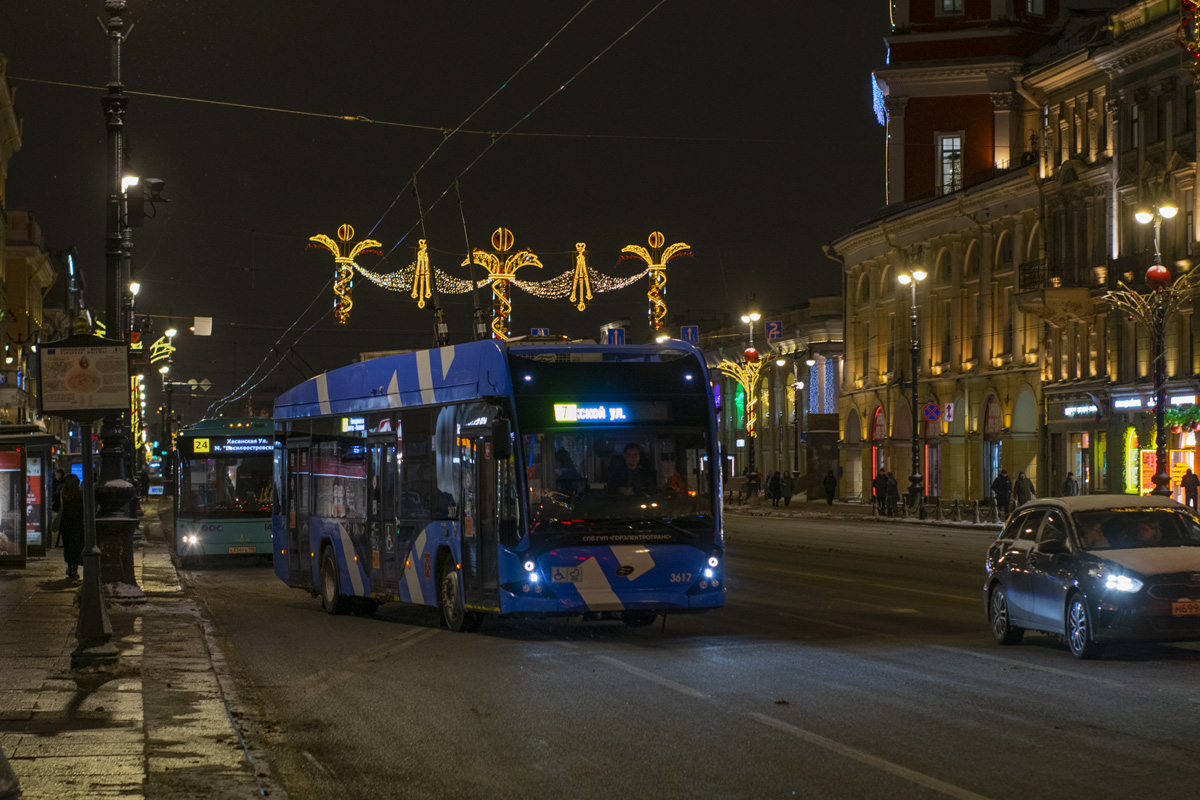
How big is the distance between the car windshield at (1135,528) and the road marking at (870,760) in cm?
504

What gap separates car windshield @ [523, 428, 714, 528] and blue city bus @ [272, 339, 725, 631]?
0.04ft

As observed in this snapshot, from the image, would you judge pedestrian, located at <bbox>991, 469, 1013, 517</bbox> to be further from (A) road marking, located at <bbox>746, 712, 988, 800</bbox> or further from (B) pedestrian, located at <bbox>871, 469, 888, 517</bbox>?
(A) road marking, located at <bbox>746, 712, 988, 800</bbox>

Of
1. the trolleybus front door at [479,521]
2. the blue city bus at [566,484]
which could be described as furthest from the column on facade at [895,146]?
the trolleybus front door at [479,521]

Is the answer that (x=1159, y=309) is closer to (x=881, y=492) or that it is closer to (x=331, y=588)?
(x=881, y=492)

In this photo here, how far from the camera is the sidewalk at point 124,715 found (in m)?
8.71

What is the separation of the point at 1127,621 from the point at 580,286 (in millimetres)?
32201

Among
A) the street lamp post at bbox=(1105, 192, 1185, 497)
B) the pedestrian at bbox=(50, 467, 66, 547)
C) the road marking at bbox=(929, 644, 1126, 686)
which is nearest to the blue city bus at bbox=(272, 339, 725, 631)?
the road marking at bbox=(929, 644, 1126, 686)

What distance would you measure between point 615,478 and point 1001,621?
3892mm

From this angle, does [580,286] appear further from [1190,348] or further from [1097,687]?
[1097,687]

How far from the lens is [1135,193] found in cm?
5153

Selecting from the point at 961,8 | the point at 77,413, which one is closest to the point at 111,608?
the point at 77,413

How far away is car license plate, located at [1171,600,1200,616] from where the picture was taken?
13625 mm

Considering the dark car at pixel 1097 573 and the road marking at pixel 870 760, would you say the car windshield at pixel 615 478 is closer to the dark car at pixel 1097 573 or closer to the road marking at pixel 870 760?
the dark car at pixel 1097 573

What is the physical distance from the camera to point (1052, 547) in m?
14.7
